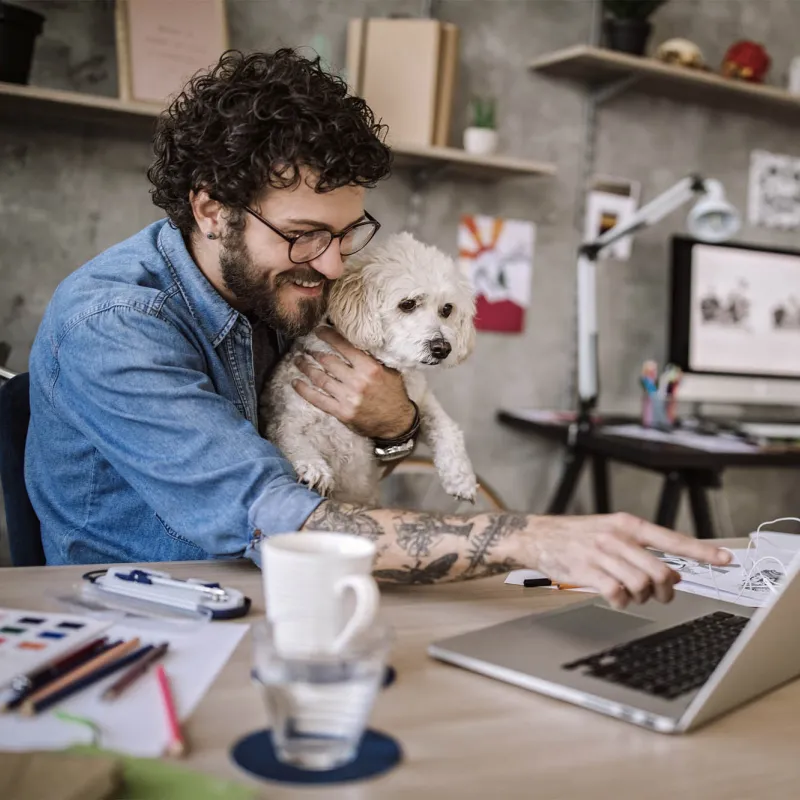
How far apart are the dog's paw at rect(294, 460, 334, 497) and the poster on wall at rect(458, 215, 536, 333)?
160cm

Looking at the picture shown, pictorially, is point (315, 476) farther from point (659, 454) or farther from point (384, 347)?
point (659, 454)

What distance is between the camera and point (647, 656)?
782mm

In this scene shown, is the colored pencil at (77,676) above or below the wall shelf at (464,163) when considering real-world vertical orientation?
below

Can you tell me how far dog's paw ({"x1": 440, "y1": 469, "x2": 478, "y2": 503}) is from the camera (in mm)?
1581

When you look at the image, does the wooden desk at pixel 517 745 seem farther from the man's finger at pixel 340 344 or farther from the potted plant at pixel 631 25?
the potted plant at pixel 631 25

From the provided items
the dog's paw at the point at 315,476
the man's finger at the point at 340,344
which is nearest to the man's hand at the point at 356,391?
the man's finger at the point at 340,344

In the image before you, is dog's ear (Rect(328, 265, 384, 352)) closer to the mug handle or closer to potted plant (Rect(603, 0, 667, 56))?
the mug handle

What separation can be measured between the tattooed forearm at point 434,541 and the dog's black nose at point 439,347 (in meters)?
0.65

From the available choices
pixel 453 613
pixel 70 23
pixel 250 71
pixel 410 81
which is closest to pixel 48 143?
pixel 70 23

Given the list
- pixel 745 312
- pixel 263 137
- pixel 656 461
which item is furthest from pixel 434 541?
pixel 745 312

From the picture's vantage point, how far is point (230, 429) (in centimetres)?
105

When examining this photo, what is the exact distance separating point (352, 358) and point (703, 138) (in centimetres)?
229

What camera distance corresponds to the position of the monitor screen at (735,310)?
3.03m

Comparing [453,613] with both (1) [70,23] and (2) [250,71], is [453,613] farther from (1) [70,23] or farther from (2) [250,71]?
(1) [70,23]
